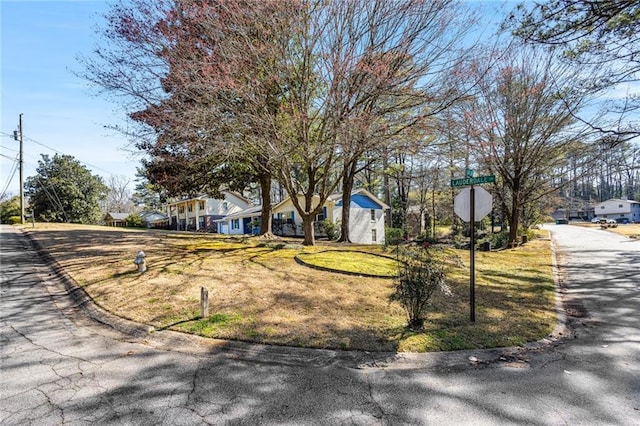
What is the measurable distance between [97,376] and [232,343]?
1.47 meters

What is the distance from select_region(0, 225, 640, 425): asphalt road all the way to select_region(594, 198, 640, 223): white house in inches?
3320

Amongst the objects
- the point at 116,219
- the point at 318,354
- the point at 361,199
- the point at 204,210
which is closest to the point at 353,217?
the point at 361,199

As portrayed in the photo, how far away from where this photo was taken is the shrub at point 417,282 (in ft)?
16.3

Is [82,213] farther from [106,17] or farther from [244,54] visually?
[244,54]

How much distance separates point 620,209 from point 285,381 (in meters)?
89.7

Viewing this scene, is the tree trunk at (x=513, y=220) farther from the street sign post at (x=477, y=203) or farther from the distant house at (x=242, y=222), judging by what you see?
the distant house at (x=242, y=222)

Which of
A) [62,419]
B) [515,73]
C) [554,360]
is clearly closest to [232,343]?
[62,419]

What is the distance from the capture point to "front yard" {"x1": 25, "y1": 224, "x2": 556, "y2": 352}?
15.8 feet

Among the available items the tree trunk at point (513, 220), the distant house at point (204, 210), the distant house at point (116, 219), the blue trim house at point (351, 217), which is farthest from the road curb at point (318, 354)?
the distant house at point (116, 219)

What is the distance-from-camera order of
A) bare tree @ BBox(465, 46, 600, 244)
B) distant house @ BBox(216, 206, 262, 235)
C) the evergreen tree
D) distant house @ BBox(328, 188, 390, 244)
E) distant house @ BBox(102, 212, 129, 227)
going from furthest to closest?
distant house @ BBox(102, 212, 129, 227)
the evergreen tree
distant house @ BBox(216, 206, 262, 235)
distant house @ BBox(328, 188, 390, 244)
bare tree @ BBox(465, 46, 600, 244)

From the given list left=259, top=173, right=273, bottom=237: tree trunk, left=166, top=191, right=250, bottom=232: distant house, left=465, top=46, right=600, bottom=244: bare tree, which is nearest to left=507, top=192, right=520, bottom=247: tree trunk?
left=465, top=46, right=600, bottom=244: bare tree

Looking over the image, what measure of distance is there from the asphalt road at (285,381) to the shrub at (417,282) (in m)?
0.89

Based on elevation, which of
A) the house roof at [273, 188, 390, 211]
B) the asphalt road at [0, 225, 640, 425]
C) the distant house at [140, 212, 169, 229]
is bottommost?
the asphalt road at [0, 225, 640, 425]

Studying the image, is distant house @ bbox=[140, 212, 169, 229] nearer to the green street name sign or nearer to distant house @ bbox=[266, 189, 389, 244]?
distant house @ bbox=[266, 189, 389, 244]
